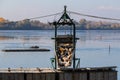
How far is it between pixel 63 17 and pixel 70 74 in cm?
848

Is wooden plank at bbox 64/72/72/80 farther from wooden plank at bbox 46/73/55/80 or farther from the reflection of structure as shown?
the reflection of structure

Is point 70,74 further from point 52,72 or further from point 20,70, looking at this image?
point 20,70

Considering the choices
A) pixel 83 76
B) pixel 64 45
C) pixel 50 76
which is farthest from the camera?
pixel 64 45

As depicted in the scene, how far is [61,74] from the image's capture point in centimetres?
4325

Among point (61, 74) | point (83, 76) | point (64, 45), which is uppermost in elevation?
point (64, 45)

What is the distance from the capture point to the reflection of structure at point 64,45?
160 feet

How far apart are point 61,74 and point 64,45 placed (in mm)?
7523

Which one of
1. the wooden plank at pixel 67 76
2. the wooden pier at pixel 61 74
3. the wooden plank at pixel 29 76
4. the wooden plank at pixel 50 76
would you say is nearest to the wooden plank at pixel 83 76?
the wooden pier at pixel 61 74

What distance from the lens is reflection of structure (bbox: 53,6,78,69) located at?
48.9 metres

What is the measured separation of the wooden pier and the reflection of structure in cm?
472

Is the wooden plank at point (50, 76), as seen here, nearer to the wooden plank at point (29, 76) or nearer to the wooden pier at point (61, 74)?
the wooden pier at point (61, 74)

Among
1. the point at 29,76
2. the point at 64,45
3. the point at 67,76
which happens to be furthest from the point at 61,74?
the point at 64,45

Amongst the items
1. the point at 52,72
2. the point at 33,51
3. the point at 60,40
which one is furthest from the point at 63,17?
the point at 33,51

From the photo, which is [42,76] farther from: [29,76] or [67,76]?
[67,76]
